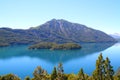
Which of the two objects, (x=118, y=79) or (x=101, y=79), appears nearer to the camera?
(x=101, y=79)

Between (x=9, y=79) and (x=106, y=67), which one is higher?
(x=106, y=67)

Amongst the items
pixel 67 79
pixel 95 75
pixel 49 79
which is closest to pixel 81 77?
pixel 95 75

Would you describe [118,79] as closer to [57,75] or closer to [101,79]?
[101,79]

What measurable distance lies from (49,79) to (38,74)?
200 inches

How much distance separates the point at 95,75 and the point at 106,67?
175 inches

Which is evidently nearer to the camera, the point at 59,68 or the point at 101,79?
A: the point at 101,79

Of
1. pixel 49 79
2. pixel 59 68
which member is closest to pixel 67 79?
pixel 49 79

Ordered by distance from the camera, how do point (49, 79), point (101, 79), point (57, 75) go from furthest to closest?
point (49, 79), point (57, 75), point (101, 79)

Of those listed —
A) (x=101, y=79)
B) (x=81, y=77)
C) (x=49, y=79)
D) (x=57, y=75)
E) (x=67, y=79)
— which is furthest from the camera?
(x=67, y=79)

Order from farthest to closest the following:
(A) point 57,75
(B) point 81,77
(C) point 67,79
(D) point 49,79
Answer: (C) point 67,79 < (D) point 49,79 < (A) point 57,75 < (B) point 81,77

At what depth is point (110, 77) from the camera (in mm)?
63344

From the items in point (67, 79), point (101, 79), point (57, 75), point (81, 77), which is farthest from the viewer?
point (67, 79)

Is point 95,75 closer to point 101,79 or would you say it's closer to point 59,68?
point 101,79

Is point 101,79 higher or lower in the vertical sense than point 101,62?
lower
